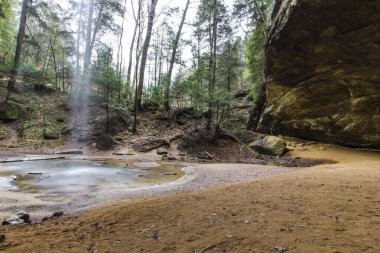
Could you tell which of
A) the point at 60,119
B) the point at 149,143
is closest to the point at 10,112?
the point at 60,119

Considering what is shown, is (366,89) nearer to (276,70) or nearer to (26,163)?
(276,70)

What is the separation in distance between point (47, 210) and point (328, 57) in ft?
49.0

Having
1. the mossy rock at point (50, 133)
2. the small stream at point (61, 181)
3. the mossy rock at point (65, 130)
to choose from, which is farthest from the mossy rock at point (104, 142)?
the small stream at point (61, 181)

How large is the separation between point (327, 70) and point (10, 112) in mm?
18790

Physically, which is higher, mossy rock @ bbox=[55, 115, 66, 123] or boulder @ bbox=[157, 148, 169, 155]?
mossy rock @ bbox=[55, 115, 66, 123]

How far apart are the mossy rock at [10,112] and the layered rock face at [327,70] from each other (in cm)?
1607

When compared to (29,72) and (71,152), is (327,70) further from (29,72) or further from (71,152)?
(29,72)

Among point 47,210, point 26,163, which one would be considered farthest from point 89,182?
point 26,163

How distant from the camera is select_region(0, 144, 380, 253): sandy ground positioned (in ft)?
10.1

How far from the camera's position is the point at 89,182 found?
811cm

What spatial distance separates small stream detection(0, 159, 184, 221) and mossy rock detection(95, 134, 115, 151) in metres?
3.90

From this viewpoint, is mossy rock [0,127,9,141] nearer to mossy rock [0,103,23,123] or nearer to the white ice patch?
mossy rock [0,103,23,123]

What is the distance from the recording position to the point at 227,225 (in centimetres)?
371

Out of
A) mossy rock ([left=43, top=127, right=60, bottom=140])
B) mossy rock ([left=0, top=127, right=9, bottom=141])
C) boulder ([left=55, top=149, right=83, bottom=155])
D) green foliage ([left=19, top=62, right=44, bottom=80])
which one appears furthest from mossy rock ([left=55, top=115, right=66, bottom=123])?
boulder ([left=55, top=149, right=83, bottom=155])
